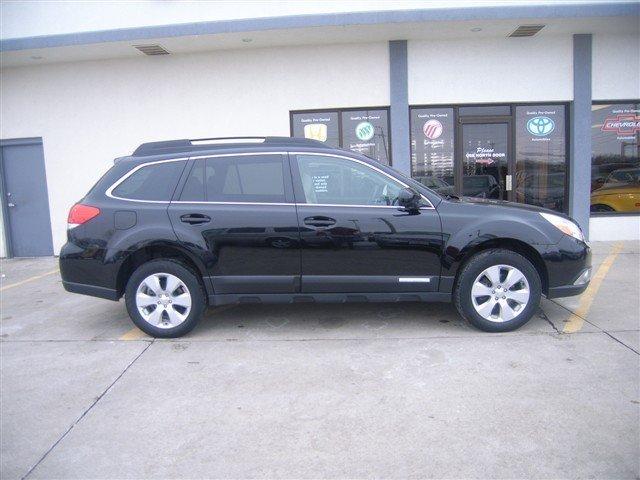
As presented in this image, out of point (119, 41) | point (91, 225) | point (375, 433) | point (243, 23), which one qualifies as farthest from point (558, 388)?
point (119, 41)

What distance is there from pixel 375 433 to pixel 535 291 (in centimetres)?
244

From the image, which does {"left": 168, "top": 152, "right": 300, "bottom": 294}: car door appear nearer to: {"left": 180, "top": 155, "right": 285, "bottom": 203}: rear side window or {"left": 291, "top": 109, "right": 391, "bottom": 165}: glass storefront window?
{"left": 180, "top": 155, "right": 285, "bottom": 203}: rear side window

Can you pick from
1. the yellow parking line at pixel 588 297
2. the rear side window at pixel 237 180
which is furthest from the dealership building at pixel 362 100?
the rear side window at pixel 237 180

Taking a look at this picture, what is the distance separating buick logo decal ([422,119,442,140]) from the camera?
31.6 feet

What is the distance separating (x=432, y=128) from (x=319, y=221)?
18.6ft

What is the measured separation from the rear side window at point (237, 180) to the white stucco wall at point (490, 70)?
5366 mm

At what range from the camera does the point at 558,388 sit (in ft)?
12.1

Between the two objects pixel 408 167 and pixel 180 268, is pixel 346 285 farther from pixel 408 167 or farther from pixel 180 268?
pixel 408 167

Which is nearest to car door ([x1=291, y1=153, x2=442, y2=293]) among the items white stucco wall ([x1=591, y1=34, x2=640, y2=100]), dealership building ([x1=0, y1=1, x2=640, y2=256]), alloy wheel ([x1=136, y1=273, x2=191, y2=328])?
alloy wheel ([x1=136, y1=273, x2=191, y2=328])

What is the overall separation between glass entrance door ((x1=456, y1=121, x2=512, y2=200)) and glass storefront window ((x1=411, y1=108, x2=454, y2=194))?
9.6 inches

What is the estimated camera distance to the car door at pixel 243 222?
479 centimetres

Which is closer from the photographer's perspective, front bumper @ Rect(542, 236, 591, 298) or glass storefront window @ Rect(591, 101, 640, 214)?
front bumper @ Rect(542, 236, 591, 298)

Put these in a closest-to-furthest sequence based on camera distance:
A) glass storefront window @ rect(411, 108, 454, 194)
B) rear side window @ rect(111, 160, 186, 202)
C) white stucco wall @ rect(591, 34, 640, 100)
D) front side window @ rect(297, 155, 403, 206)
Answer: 1. front side window @ rect(297, 155, 403, 206)
2. rear side window @ rect(111, 160, 186, 202)
3. white stucco wall @ rect(591, 34, 640, 100)
4. glass storefront window @ rect(411, 108, 454, 194)

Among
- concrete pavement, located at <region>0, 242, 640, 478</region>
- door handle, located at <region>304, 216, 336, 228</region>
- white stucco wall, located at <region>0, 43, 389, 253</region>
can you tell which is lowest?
concrete pavement, located at <region>0, 242, 640, 478</region>
